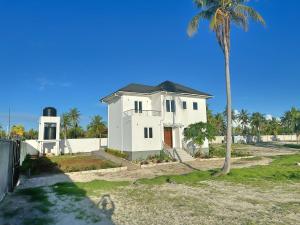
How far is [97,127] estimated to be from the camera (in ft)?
180

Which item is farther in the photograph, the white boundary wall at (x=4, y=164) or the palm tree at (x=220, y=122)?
the palm tree at (x=220, y=122)

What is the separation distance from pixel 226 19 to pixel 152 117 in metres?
13.7

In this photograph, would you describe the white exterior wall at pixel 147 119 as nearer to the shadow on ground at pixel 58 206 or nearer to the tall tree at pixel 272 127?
the shadow on ground at pixel 58 206

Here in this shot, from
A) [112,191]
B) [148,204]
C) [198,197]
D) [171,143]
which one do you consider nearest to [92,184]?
[112,191]

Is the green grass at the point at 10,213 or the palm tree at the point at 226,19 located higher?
the palm tree at the point at 226,19

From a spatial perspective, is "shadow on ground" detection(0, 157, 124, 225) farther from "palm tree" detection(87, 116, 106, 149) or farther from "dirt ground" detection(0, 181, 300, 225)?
"palm tree" detection(87, 116, 106, 149)

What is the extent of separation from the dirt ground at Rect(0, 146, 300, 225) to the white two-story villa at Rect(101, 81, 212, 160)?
13.5 meters

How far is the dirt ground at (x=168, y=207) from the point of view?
7867mm

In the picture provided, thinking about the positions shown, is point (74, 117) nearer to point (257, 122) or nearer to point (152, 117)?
point (152, 117)

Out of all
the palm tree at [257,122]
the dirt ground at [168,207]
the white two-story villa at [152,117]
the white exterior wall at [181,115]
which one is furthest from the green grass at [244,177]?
the palm tree at [257,122]

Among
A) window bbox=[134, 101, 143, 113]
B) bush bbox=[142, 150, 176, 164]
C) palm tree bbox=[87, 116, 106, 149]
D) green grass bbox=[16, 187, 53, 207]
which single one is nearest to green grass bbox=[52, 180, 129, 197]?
green grass bbox=[16, 187, 53, 207]

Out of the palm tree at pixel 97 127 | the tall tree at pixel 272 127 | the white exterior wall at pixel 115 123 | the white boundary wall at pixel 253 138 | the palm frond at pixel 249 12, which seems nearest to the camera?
the palm frond at pixel 249 12

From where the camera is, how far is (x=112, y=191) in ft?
40.4

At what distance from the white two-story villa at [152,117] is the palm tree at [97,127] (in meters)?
23.3
